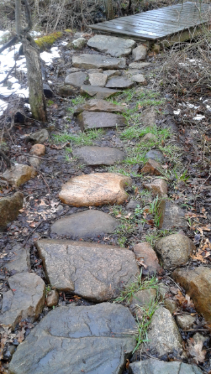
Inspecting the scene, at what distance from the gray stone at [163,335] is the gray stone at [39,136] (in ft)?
9.55

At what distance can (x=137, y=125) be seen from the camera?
484 cm

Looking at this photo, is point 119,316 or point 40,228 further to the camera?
point 40,228

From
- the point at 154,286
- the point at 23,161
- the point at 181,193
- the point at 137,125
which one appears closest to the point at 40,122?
the point at 23,161

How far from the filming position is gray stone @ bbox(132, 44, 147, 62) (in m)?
6.78

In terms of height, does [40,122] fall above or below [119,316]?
above

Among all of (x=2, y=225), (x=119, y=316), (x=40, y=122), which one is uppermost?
(x=40, y=122)

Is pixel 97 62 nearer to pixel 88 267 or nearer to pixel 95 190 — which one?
pixel 95 190

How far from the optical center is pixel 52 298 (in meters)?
2.43

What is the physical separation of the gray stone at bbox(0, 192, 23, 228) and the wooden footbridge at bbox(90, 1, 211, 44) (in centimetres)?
522

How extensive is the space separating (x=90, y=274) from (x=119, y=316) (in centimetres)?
44

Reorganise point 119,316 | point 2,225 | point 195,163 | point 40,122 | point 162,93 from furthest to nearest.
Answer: point 162,93 < point 40,122 < point 195,163 < point 2,225 < point 119,316

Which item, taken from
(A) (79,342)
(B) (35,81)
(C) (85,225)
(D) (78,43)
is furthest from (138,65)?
(A) (79,342)

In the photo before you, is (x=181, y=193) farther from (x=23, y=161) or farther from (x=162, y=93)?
(x=162, y=93)

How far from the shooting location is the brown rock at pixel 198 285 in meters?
2.30
